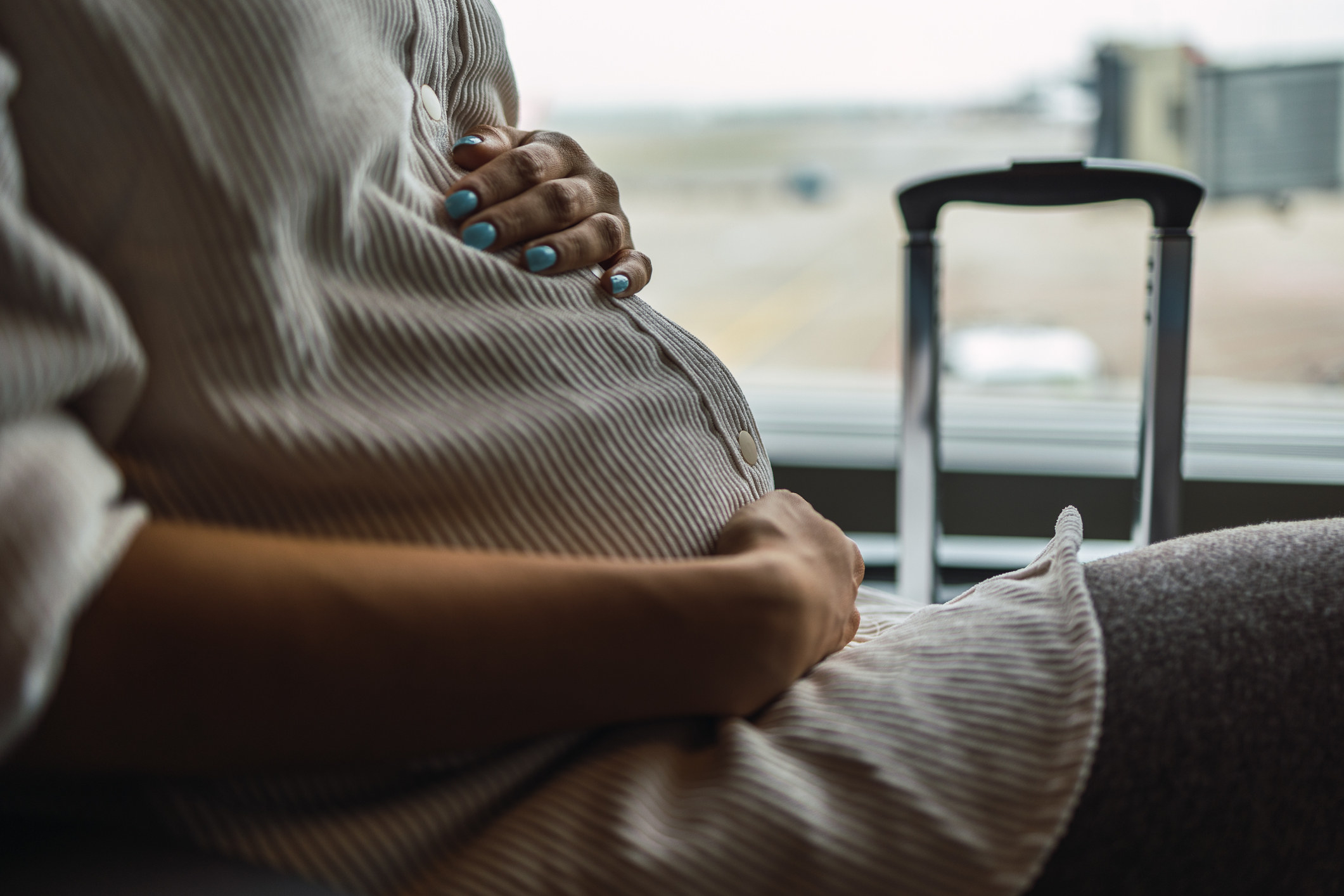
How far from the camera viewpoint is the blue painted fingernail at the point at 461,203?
626 mm

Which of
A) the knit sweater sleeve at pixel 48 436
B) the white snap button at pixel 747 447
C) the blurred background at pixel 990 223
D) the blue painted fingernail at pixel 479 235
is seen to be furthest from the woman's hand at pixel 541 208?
the blurred background at pixel 990 223

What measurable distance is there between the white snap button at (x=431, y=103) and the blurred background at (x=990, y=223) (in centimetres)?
116

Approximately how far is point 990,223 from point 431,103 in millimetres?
1340

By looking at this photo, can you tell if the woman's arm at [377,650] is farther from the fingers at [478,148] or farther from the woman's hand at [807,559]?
the fingers at [478,148]

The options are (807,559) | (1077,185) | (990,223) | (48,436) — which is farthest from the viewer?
(990,223)

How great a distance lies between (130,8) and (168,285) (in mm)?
144

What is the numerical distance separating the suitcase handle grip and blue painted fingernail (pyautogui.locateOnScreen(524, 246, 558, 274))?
0.64 m

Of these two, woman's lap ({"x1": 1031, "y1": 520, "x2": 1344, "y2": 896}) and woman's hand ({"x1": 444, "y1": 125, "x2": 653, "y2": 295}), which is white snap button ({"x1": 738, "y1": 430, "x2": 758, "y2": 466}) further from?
woman's lap ({"x1": 1031, "y1": 520, "x2": 1344, "y2": 896})

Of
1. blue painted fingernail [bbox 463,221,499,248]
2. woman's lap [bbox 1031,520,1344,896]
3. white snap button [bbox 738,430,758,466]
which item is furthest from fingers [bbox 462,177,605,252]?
woman's lap [bbox 1031,520,1344,896]

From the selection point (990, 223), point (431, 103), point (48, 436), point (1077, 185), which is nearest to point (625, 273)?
point (431, 103)

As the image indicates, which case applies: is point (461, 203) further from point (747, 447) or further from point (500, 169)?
point (747, 447)

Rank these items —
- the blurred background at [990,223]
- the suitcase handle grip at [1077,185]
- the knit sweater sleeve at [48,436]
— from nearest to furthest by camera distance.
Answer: the knit sweater sleeve at [48,436], the suitcase handle grip at [1077,185], the blurred background at [990,223]

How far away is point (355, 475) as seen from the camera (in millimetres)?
476

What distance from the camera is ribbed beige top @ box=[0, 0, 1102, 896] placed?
42cm
